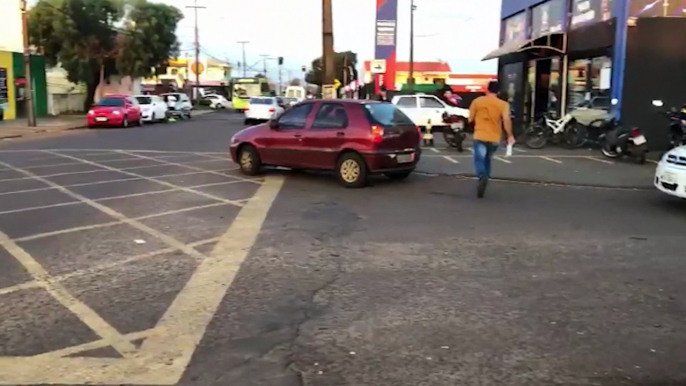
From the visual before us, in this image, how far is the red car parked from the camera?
107ft

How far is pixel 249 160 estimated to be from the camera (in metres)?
14.4

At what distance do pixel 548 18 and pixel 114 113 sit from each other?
60.9 feet

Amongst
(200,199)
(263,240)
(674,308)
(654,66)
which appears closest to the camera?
(674,308)

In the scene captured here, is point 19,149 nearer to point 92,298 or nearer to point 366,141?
point 366,141

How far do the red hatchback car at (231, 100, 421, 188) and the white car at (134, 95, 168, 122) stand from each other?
23809mm

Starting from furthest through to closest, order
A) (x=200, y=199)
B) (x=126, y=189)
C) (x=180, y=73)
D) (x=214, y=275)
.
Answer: (x=180, y=73) < (x=126, y=189) < (x=200, y=199) < (x=214, y=275)

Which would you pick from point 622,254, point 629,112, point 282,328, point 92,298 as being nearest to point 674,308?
point 622,254

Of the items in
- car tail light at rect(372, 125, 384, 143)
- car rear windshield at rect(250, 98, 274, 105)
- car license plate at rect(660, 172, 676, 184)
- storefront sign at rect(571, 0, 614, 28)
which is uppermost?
storefront sign at rect(571, 0, 614, 28)

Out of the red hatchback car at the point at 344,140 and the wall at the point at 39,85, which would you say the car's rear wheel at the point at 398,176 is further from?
the wall at the point at 39,85

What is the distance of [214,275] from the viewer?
688 centimetres

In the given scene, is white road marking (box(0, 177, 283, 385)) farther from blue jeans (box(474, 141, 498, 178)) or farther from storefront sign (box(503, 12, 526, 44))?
storefront sign (box(503, 12, 526, 44))

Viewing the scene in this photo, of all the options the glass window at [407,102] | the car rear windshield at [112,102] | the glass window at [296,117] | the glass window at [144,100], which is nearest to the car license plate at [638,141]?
the glass window at [296,117]

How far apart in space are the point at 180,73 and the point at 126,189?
103030 mm

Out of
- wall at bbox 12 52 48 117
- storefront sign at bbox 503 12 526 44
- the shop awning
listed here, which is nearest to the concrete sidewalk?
wall at bbox 12 52 48 117
